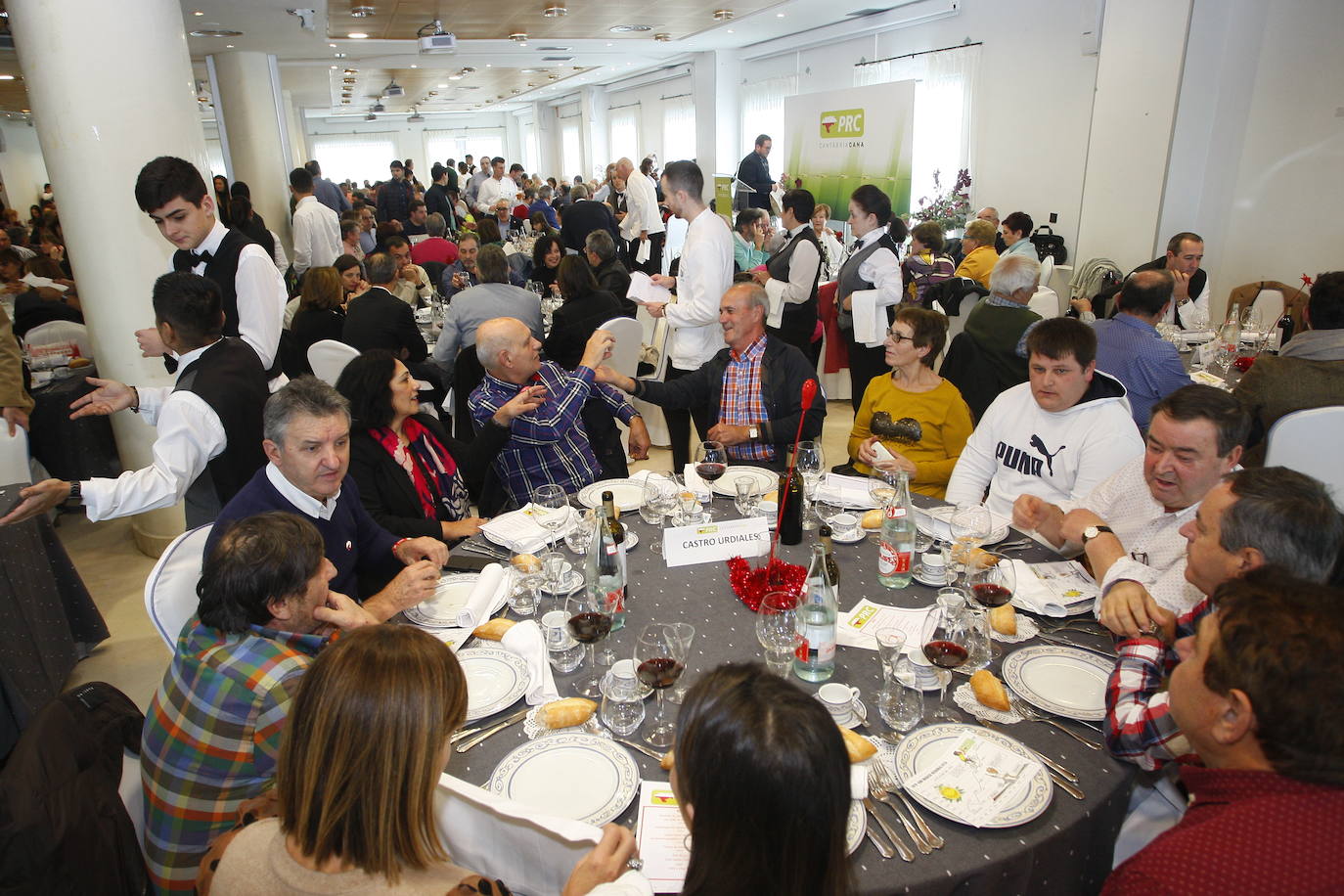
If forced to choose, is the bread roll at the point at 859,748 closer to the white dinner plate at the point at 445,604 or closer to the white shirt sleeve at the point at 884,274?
the white dinner plate at the point at 445,604

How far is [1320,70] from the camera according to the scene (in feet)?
19.9

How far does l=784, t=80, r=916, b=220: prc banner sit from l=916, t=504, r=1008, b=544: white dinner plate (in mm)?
9216

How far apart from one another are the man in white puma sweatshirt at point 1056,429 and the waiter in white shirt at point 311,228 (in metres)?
7.25

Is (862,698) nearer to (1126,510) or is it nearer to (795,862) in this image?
(795,862)

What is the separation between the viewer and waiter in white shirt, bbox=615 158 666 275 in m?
9.00

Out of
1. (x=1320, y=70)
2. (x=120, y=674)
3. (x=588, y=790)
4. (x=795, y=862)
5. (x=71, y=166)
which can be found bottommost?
(x=120, y=674)

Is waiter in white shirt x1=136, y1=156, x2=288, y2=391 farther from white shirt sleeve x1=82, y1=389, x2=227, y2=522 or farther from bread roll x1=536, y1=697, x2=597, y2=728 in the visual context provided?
bread roll x1=536, y1=697, x2=597, y2=728

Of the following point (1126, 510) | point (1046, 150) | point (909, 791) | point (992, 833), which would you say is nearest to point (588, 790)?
point (909, 791)

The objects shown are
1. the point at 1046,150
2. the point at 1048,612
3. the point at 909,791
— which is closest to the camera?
the point at 909,791

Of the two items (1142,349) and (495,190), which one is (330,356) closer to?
(1142,349)

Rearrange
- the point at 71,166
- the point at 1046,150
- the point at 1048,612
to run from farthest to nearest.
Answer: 1. the point at 1046,150
2. the point at 71,166
3. the point at 1048,612

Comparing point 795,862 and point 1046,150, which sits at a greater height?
point 1046,150

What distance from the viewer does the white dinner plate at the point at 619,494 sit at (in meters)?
2.69

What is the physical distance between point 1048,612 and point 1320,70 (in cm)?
660
